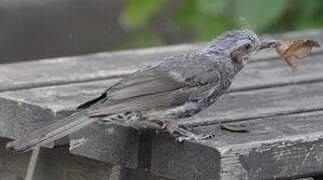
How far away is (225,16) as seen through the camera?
5762 mm

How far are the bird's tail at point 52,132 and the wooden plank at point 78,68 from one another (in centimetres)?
78

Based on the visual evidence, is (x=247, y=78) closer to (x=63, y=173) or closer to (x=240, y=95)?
(x=240, y=95)

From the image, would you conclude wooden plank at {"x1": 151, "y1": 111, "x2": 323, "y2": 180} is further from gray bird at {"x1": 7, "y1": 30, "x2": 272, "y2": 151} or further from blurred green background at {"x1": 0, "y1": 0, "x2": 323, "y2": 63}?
blurred green background at {"x1": 0, "y1": 0, "x2": 323, "y2": 63}

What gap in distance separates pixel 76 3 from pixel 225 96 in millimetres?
4671

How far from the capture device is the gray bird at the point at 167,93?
3.56 meters

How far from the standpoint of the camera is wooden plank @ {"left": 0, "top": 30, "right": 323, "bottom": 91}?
4.49 meters

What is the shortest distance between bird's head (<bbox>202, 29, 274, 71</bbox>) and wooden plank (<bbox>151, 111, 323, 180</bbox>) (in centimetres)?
43

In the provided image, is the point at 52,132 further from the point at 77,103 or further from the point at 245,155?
the point at 245,155

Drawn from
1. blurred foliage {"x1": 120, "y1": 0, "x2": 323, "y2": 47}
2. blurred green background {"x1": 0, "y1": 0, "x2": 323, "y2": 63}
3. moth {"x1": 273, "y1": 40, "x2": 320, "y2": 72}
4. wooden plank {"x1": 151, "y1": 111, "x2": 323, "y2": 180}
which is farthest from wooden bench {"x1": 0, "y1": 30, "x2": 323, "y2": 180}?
blurred green background {"x1": 0, "y1": 0, "x2": 323, "y2": 63}

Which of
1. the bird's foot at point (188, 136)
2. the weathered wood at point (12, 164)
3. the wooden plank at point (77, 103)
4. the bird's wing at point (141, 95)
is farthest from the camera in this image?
the weathered wood at point (12, 164)

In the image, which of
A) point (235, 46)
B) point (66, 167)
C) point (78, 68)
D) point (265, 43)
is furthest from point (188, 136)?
point (78, 68)

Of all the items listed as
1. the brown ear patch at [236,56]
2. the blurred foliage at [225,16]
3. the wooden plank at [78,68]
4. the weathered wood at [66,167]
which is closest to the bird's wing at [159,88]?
the brown ear patch at [236,56]

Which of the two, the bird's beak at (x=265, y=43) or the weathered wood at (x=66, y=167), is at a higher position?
the bird's beak at (x=265, y=43)

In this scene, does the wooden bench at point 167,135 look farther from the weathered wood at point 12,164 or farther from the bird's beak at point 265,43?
the bird's beak at point 265,43
